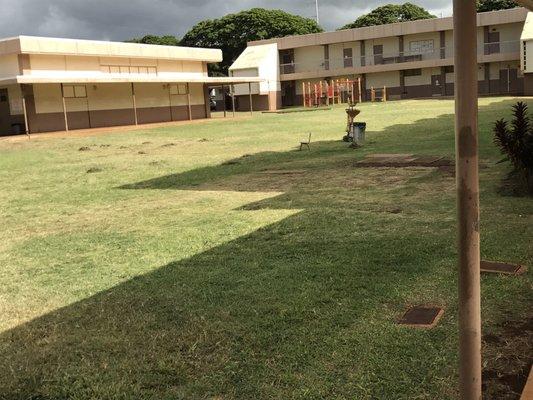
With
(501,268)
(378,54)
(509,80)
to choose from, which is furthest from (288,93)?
(501,268)

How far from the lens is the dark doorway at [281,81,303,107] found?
198 feet

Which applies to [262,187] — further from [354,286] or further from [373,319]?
[373,319]

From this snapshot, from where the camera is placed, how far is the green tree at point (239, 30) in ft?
228

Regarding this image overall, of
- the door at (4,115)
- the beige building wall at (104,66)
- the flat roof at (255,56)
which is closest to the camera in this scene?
the beige building wall at (104,66)

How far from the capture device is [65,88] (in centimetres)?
3412

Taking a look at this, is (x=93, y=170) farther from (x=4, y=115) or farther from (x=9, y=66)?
(x=4, y=115)

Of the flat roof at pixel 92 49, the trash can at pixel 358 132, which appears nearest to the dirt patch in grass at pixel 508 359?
the trash can at pixel 358 132

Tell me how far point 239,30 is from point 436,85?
26.1 metres

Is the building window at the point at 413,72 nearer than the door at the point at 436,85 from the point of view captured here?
No

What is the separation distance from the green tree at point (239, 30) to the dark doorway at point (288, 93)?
36.3 feet

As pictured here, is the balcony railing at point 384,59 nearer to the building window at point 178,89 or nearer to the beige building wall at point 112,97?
the beige building wall at point 112,97

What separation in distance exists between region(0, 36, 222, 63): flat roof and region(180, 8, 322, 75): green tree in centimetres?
2605

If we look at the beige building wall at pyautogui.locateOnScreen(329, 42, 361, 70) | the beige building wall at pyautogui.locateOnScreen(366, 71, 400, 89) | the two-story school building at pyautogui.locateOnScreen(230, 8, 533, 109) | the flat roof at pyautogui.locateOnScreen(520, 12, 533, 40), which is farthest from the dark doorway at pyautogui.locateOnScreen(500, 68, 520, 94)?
the beige building wall at pyautogui.locateOnScreen(329, 42, 361, 70)

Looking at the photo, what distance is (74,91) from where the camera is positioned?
3459 centimetres
